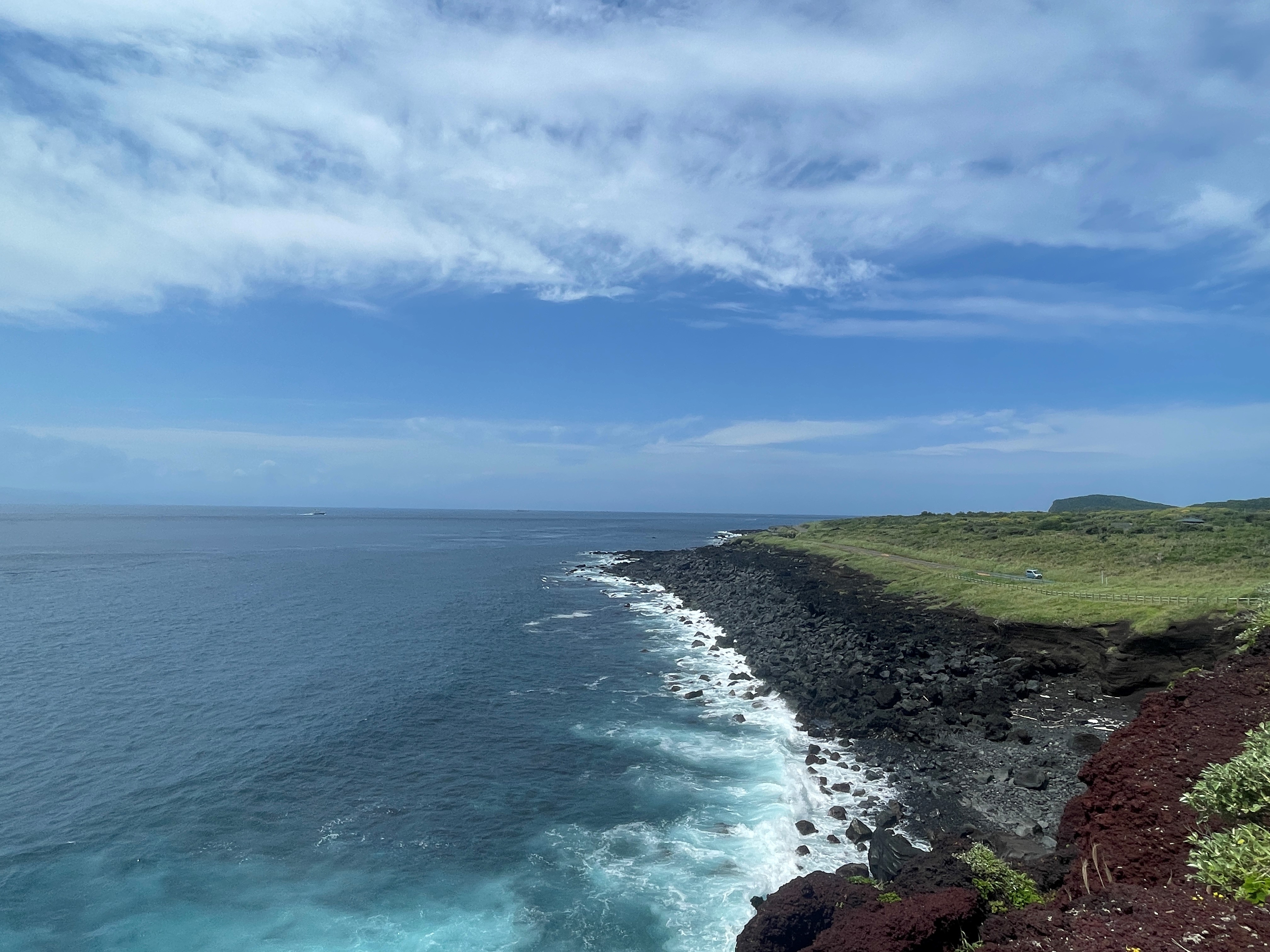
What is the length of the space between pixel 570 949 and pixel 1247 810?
1513 cm

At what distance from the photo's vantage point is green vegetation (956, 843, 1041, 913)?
13148 mm

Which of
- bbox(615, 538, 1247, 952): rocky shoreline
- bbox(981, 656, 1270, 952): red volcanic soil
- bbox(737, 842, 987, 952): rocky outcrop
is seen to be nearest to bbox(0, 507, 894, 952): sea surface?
bbox(615, 538, 1247, 952): rocky shoreline

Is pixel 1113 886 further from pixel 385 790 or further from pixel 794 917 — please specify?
pixel 385 790

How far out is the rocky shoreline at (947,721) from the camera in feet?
47.0

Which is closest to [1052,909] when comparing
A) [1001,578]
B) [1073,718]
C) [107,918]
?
[1073,718]

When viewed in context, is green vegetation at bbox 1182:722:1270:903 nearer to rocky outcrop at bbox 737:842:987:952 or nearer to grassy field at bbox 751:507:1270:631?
rocky outcrop at bbox 737:842:987:952

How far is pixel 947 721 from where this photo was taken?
29859 mm

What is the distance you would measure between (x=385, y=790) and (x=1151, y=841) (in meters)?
24.9

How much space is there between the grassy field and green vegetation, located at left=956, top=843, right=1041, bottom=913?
78.0 ft

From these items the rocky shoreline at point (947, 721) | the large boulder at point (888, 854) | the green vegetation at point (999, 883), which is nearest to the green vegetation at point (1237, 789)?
the rocky shoreline at point (947, 721)

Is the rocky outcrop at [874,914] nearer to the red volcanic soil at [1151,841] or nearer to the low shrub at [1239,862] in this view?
the red volcanic soil at [1151,841]

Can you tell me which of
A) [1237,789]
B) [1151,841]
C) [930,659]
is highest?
[1237,789]

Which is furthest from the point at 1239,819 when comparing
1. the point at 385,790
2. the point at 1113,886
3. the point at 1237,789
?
the point at 385,790

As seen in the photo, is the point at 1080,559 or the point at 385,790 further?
the point at 1080,559
